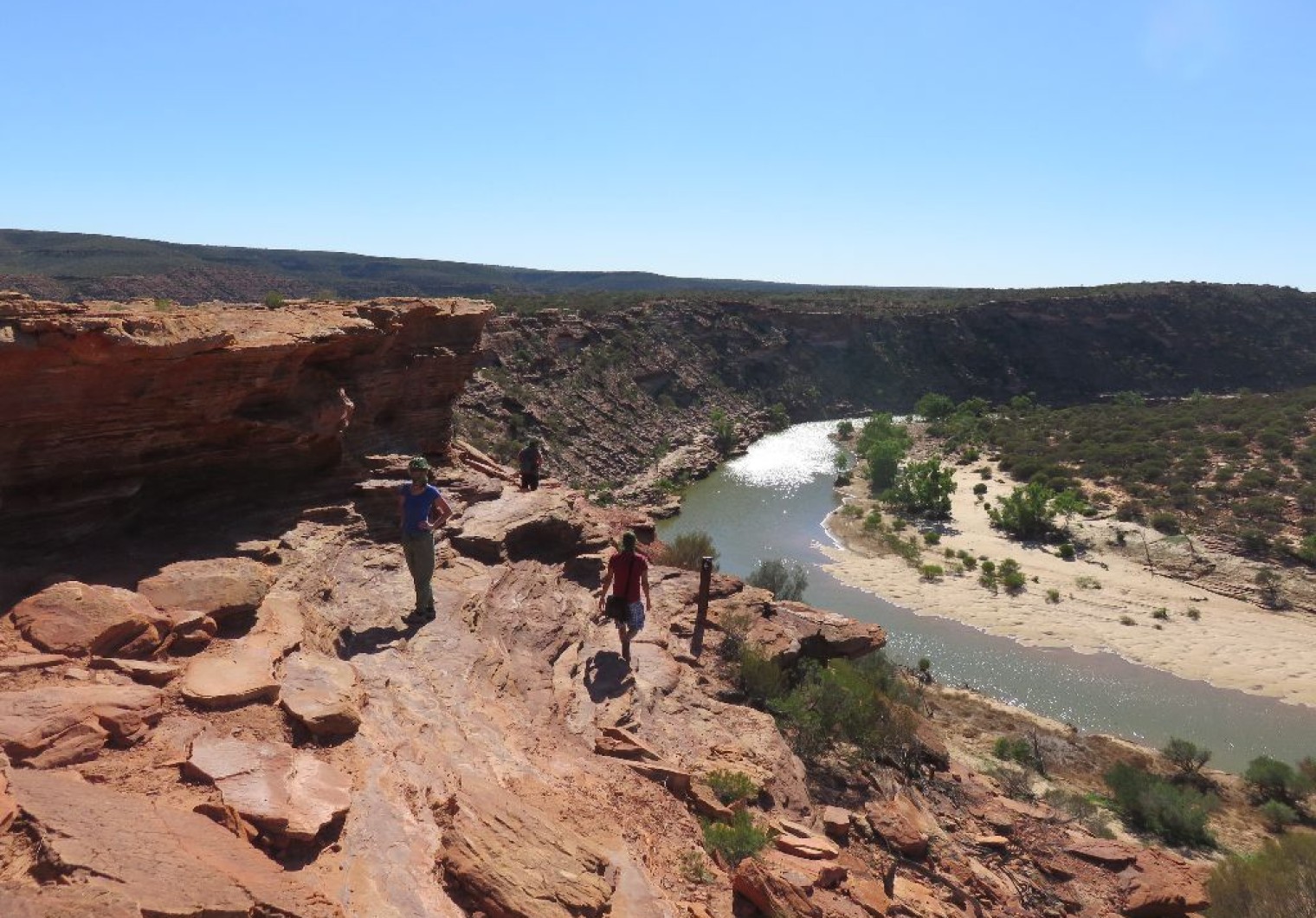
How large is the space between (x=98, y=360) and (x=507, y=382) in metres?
30.4

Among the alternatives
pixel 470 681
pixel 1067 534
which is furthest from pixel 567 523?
pixel 1067 534

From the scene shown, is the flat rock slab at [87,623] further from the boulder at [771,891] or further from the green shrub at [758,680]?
the green shrub at [758,680]

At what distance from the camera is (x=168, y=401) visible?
8.16 m

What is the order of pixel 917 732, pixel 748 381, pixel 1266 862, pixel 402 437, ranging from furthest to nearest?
1. pixel 748 381
2. pixel 402 437
3. pixel 917 732
4. pixel 1266 862

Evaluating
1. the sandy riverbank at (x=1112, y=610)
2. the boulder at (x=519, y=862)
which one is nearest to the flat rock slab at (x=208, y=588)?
the boulder at (x=519, y=862)

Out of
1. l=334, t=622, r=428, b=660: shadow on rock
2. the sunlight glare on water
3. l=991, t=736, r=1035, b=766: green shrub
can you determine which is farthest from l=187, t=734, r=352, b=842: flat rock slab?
the sunlight glare on water

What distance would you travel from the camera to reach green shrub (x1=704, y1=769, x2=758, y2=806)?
7.31 metres

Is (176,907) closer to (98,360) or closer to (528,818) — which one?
(528,818)

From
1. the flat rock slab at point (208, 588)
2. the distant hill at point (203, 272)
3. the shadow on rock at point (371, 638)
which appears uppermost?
the distant hill at point (203, 272)

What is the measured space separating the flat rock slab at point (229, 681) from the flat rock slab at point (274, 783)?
487 mm

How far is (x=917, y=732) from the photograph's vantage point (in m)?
11.6

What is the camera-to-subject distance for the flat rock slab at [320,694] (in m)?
5.48

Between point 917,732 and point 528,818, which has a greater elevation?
point 528,818

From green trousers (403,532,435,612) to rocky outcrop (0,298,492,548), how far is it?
2.71 m
